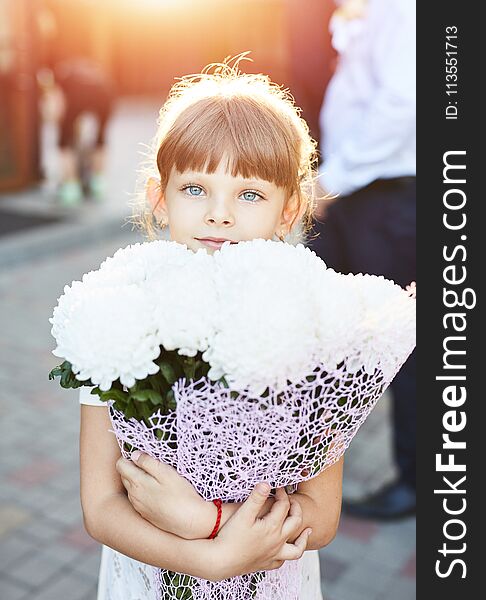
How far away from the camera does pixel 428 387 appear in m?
2.25

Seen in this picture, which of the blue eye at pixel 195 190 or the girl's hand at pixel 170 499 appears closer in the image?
the girl's hand at pixel 170 499

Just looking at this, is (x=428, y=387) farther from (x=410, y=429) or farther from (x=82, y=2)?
(x=82, y=2)

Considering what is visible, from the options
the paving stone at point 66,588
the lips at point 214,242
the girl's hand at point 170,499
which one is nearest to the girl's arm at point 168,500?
the girl's hand at point 170,499

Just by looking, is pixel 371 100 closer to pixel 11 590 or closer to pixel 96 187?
pixel 11 590

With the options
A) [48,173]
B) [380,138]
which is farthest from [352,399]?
[48,173]

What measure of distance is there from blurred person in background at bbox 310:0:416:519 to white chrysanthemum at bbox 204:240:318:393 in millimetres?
1960

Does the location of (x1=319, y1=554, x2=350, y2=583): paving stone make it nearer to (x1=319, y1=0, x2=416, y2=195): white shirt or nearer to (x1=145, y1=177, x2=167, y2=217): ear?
(x1=319, y1=0, x2=416, y2=195): white shirt

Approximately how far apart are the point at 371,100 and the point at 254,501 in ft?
6.99

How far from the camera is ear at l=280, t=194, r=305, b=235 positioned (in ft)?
5.69

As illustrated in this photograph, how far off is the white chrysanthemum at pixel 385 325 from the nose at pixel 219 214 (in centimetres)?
30

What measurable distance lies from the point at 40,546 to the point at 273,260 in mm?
2297

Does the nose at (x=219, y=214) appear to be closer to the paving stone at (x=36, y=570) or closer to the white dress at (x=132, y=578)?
the white dress at (x=132, y=578)

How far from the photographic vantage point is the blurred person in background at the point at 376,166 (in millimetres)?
3031

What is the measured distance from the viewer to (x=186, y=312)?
1.24 meters
